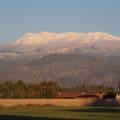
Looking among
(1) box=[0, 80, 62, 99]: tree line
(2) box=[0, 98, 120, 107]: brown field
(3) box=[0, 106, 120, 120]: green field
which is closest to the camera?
(3) box=[0, 106, 120, 120]: green field

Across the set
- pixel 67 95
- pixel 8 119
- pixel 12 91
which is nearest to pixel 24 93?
pixel 12 91

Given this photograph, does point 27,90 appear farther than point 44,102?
Yes

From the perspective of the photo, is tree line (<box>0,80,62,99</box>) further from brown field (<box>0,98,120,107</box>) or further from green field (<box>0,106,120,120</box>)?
green field (<box>0,106,120,120</box>)

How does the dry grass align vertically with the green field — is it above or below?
above

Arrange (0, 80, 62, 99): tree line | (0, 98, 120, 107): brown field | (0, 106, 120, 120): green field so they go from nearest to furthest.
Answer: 1. (0, 106, 120, 120): green field
2. (0, 98, 120, 107): brown field
3. (0, 80, 62, 99): tree line

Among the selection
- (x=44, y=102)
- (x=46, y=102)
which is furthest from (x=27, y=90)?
(x=46, y=102)

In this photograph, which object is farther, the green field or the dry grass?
the dry grass

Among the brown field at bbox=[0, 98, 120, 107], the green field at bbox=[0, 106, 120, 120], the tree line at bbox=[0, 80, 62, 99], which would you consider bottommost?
the green field at bbox=[0, 106, 120, 120]

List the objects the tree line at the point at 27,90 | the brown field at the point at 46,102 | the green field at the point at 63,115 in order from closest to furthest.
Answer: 1. the green field at the point at 63,115
2. the brown field at the point at 46,102
3. the tree line at the point at 27,90

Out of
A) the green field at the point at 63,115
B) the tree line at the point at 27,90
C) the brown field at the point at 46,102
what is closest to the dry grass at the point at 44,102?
the brown field at the point at 46,102

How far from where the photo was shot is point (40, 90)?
595 ft

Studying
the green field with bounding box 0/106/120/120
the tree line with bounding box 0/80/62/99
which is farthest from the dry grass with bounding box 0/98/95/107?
the tree line with bounding box 0/80/62/99

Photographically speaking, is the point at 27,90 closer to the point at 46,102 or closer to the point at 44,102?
the point at 44,102

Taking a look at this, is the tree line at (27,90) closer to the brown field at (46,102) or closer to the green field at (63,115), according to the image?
the brown field at (46,102)
